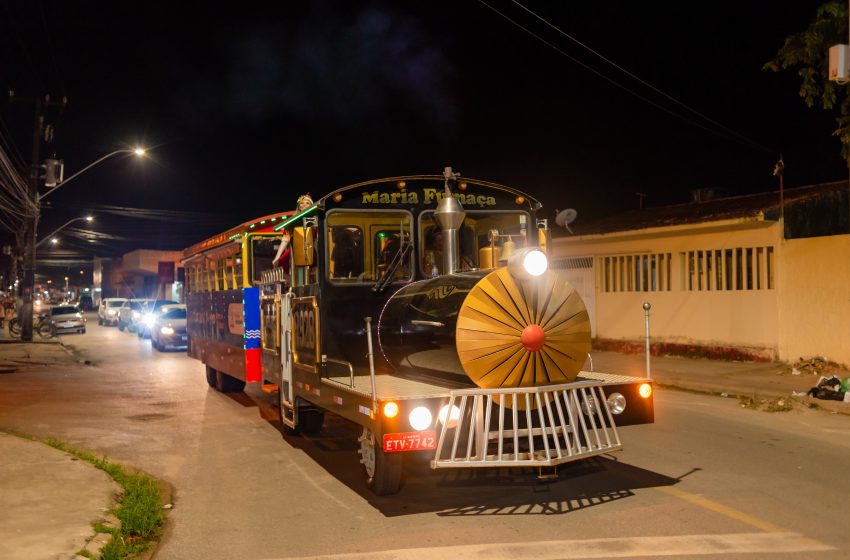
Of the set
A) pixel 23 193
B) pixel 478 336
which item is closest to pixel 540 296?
pixel 478 336

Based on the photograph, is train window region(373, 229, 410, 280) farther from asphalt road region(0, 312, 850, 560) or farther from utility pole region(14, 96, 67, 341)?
utility pole region(14, 96, 67, 341)

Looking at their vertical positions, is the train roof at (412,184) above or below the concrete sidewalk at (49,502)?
above

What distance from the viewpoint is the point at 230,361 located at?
1287cm

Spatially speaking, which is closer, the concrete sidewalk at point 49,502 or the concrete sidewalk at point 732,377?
the concrete sidewalk at point 49,502

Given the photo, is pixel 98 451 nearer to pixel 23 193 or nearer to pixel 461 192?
pixel 461 192

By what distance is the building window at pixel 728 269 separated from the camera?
1616 centimetres

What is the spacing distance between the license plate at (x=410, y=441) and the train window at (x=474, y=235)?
2.36 metres

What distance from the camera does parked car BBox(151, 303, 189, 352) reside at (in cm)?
2527

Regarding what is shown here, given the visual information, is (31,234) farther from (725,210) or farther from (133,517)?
(133,517)

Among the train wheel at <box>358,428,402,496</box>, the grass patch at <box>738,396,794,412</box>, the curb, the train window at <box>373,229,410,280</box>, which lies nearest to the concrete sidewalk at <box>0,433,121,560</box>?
the train wheel at <box>358,428,402,496</box>

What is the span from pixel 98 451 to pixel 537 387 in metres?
5.80

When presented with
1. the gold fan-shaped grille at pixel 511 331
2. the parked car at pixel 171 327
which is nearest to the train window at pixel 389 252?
the gold fan-shaped grille at pixel 511 331

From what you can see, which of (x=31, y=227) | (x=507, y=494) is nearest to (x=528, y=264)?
(x=507, y=494)

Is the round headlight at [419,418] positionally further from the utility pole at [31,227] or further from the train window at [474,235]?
the utility pole at [31,227]
